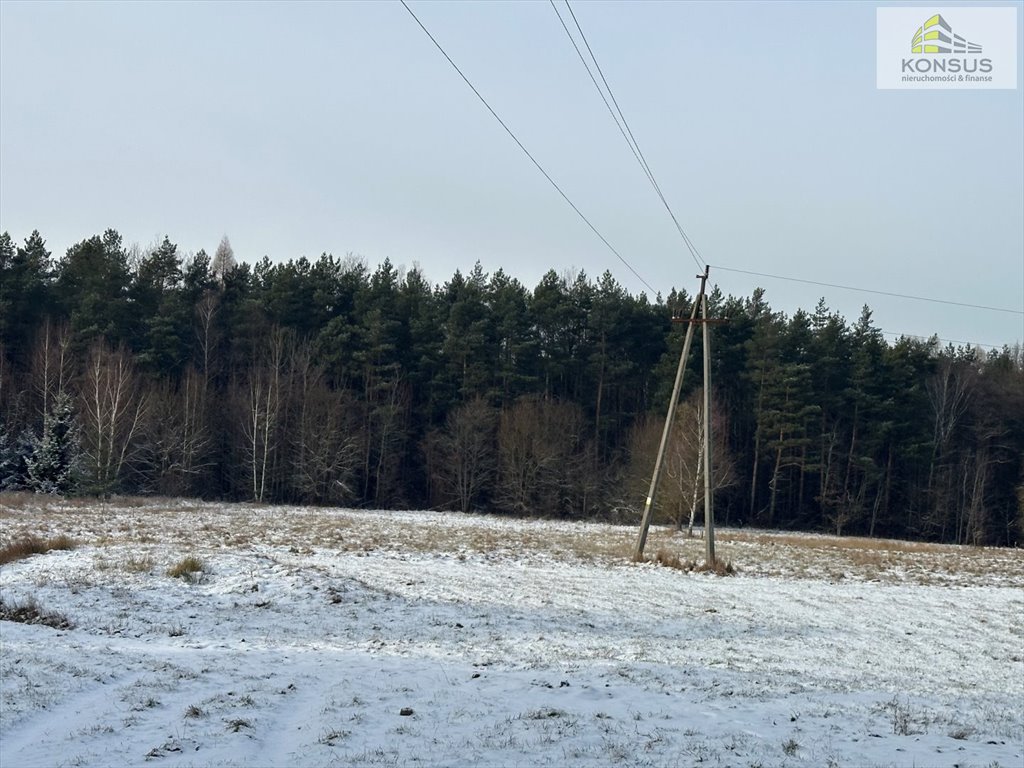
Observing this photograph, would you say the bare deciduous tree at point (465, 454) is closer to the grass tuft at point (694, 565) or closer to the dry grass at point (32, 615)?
the grass tuft at point (694, 565)

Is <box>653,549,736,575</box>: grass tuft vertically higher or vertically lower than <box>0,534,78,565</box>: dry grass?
lower

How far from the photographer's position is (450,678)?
10016 mm

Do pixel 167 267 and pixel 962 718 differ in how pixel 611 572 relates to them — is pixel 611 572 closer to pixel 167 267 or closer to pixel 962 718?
pixel 962 718

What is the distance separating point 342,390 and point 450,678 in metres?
47.2

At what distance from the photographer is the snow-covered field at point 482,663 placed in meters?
7.56

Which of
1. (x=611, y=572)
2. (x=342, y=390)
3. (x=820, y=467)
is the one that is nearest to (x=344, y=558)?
(x=611, y=572)

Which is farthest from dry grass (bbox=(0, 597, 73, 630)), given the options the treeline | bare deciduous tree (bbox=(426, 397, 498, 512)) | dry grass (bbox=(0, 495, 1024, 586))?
bare deciduous tree (bbox=(426, 397, 498, 512))

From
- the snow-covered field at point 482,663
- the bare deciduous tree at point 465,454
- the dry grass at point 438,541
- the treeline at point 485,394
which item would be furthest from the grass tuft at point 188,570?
the bare deciduous tree at point 465,454

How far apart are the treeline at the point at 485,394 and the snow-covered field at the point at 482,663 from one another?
3090 cm

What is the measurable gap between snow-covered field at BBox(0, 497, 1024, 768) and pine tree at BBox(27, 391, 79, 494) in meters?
19.2

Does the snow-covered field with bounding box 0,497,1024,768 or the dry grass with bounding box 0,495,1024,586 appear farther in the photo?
the dry grass with bounding box 0,495,1024,586

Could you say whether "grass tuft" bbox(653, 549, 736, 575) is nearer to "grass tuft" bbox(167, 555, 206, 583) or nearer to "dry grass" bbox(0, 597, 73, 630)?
"grass tuft" bbox(167, 555, 206, 583)

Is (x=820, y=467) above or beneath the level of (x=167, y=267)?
beneath

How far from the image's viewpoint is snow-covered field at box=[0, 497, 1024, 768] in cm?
756
